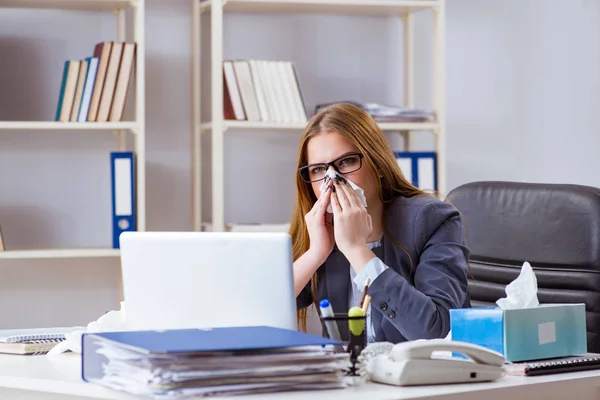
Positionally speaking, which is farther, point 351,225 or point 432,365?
point 351,225

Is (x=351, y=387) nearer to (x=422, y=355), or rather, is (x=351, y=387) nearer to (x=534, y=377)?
(x=422, y=355)

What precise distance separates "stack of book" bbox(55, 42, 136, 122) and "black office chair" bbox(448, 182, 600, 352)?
49.1 inches

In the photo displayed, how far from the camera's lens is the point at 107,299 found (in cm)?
329

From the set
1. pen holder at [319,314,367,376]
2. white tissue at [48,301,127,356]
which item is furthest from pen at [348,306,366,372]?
white tissue at [48,301,127,356]

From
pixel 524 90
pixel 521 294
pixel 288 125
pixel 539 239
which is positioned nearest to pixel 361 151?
pixel 539 239

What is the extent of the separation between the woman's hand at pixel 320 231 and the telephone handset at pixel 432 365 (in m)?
0.66

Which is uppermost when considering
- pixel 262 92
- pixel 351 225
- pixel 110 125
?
pixel 262 92

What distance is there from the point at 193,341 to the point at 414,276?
0.80m

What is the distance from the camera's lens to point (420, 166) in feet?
10.6

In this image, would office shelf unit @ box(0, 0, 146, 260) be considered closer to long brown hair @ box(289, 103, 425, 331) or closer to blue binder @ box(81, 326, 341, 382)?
long brown hair @ box(289, 103, 425, 331)

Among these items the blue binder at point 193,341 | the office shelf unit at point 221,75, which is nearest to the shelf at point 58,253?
the office shelf unit at point 221,75

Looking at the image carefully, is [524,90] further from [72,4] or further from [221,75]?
[72,4]

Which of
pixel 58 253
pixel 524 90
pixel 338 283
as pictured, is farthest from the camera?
pixel 524 90

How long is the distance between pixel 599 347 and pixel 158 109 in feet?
6.05
